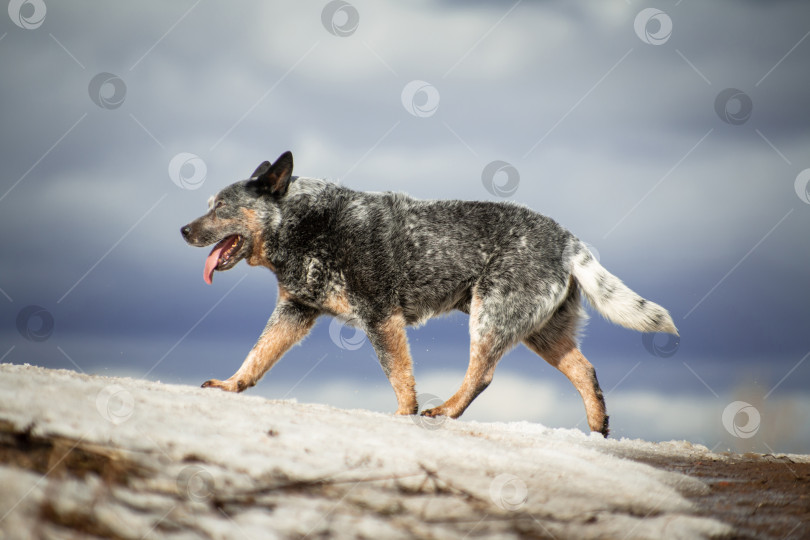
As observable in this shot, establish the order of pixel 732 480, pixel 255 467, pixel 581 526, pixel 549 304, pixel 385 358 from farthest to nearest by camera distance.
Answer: pixel 549 304 < pixel 385 358 < pixel 732 480 < pixel 581 526 < pixel 255 467

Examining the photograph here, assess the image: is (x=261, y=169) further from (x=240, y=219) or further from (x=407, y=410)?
(x=407, y=410)

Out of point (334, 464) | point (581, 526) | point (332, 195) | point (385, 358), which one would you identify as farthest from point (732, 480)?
point (332, 195)

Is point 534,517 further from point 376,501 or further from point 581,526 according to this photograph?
point 376,501

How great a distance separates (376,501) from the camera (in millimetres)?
3289

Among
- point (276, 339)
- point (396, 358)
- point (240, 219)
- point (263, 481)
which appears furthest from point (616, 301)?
point (263, 481)

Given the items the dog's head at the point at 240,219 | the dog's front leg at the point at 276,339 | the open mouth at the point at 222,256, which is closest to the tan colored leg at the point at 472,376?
the dog's front leg at the point at 276,339

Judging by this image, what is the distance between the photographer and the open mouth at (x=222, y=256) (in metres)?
6.83

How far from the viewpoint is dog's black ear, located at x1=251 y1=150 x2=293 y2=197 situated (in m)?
6.87

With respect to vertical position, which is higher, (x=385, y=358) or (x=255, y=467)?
(x=385, y=358)

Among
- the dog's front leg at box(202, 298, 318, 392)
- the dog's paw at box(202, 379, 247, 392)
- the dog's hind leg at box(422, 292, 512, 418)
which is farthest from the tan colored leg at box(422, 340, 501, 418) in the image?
the dog's paw at box(202, 379, 247, 392)

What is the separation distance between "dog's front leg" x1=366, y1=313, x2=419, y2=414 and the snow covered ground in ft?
6.90

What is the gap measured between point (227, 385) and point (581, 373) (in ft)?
12.2

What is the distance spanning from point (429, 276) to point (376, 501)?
3.64 meters

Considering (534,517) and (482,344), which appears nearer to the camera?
(534,517)
